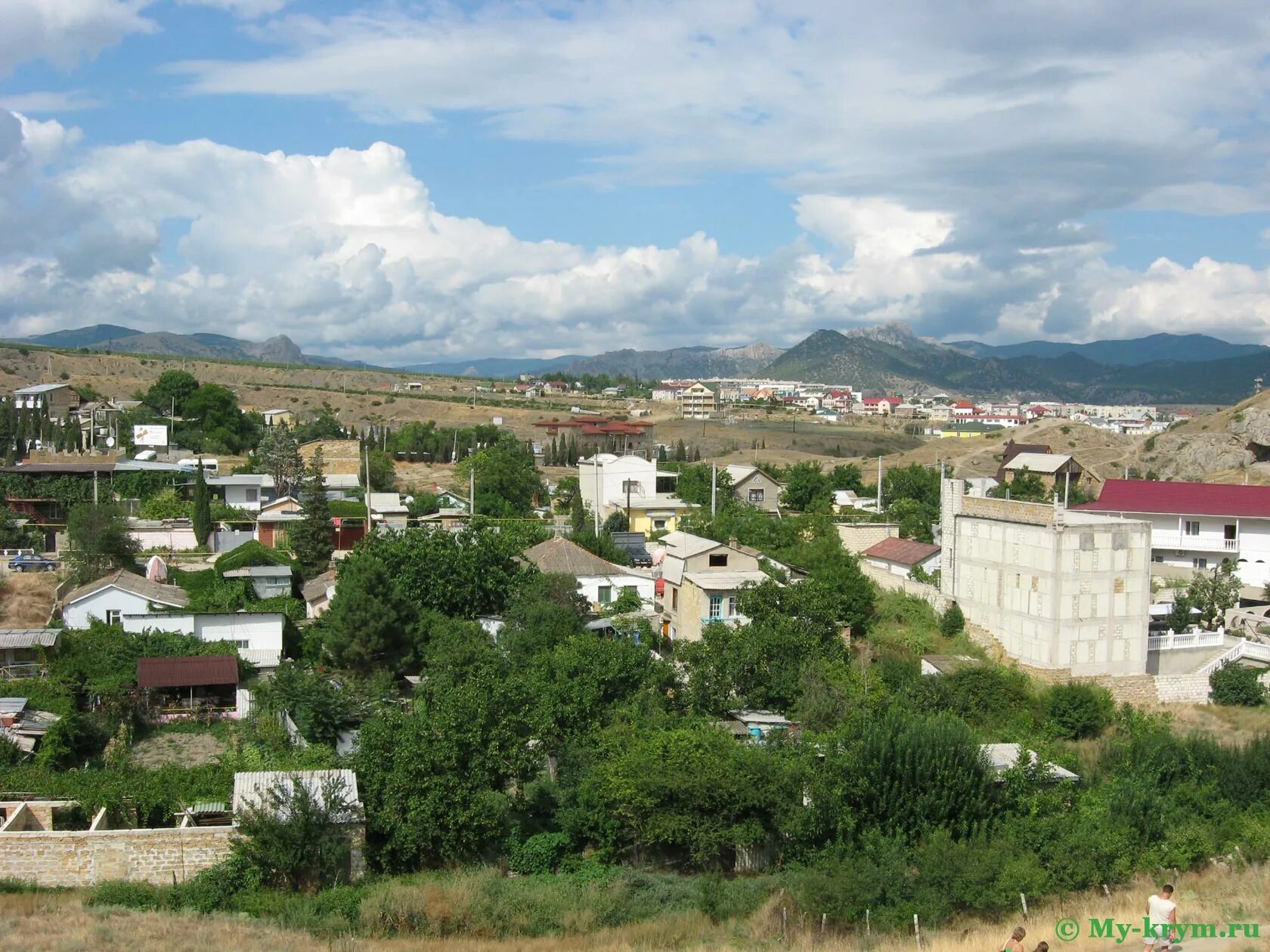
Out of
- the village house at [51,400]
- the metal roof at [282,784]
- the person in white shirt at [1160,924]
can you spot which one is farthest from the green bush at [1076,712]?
the village house at [51,400]

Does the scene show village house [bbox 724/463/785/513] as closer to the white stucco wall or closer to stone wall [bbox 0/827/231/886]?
the white stucco wall

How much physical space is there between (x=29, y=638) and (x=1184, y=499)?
1417 inches

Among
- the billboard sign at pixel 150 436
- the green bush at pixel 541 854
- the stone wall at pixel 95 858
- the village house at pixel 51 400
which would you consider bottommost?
the green bush at pixel 541 854

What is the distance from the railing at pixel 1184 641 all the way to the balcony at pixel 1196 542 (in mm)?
8956

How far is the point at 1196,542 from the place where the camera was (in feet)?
127

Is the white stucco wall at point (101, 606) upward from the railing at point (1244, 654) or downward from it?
upward

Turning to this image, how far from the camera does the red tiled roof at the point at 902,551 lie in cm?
3541

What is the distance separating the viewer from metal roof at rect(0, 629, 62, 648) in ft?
86.7

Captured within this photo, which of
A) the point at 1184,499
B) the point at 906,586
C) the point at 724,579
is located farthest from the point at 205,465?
the point at 1184,499

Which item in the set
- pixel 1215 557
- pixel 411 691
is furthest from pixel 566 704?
pixel 1215 557

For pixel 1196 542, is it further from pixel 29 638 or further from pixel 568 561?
pixel 29 638

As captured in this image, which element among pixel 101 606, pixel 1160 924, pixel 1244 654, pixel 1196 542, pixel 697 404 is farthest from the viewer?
pixel 697 404

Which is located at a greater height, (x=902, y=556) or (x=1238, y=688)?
(x=902, y=556)

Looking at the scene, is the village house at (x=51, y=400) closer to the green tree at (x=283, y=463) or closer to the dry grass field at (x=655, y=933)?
the green tree at (x=283, y=463)
